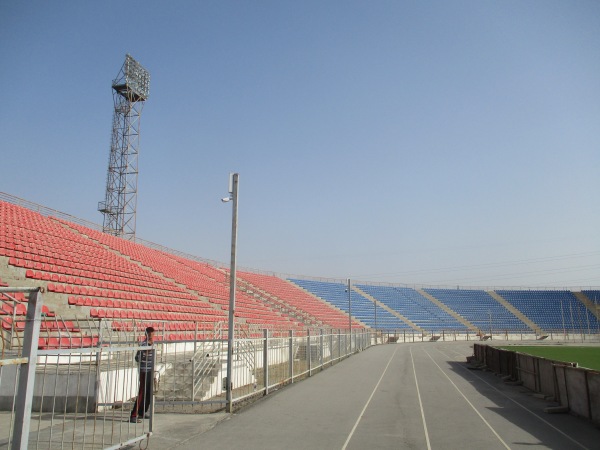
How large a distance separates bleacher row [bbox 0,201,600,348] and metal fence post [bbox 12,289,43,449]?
1.03 meters

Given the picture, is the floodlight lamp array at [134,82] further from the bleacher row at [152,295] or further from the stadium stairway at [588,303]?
the stadium stairway at [588,303]

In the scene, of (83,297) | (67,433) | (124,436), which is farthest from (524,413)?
(83,297)

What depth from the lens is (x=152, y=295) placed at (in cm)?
2059

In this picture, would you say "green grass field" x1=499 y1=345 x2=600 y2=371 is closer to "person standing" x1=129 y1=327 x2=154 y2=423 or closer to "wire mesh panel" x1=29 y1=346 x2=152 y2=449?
"person standing" x1=129 y1=327 x2=154 y2=423

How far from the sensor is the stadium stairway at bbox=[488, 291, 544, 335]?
61.7 m

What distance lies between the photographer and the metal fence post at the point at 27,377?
13.3ft

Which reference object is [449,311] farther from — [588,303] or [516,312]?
[588,303]

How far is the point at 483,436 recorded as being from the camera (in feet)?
24.1

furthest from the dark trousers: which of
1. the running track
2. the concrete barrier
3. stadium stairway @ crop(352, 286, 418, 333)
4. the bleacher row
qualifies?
stadium stairway @ crop(352, 286, 418, 333)

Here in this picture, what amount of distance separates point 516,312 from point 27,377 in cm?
7274

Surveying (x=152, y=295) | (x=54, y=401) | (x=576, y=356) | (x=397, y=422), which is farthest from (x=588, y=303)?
(x=54, y=401)

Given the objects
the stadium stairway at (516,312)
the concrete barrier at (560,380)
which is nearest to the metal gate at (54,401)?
the concrete barrier at (560,380)

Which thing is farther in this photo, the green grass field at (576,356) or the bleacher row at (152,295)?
the green grass field at (576,356)

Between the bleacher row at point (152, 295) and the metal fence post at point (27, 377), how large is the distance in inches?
40.5
